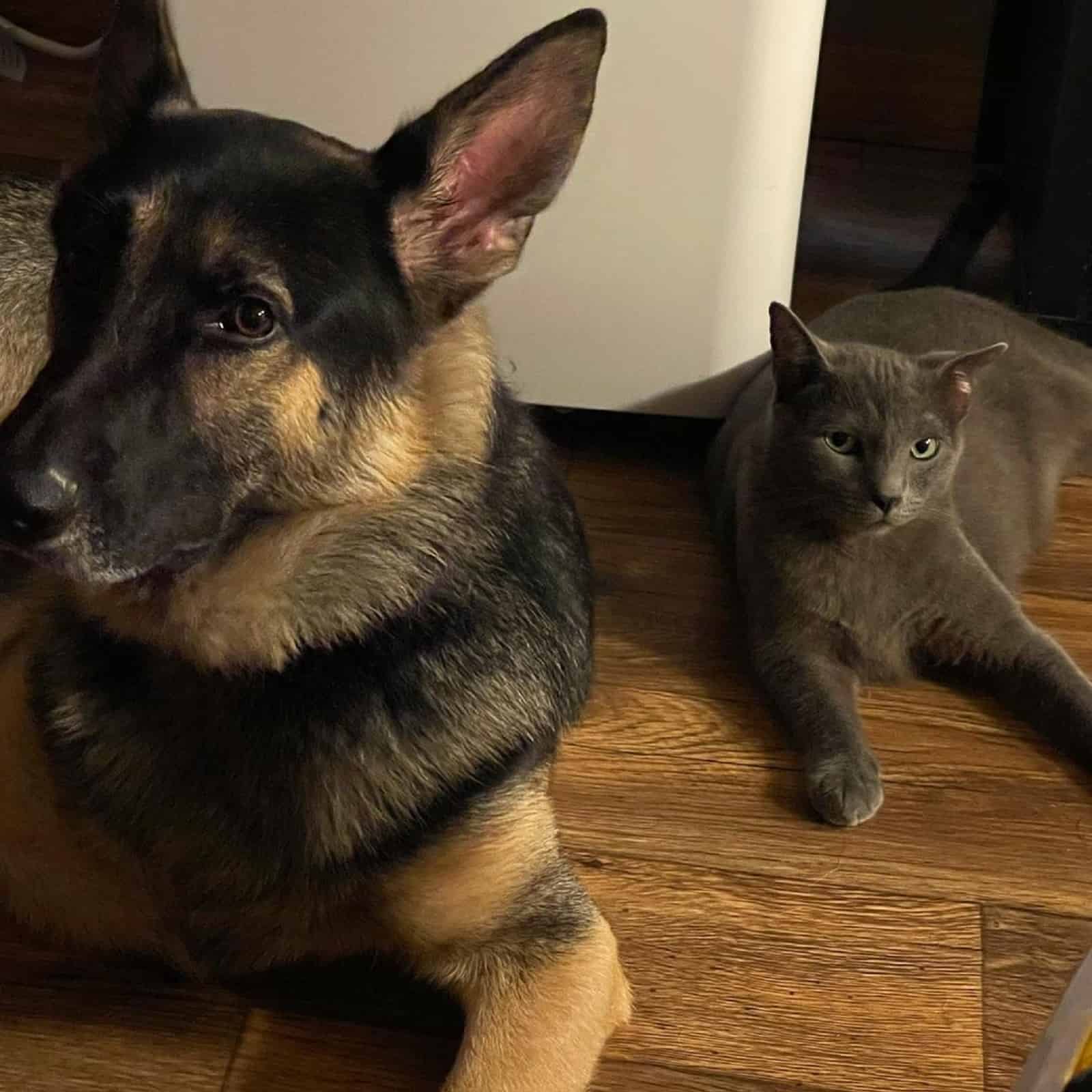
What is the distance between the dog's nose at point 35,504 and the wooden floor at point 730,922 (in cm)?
70

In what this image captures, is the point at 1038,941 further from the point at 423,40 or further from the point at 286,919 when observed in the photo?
the point at 423,40

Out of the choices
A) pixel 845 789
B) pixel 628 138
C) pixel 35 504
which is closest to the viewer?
pixel 35 504

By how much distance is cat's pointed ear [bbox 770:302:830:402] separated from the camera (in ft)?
6.61

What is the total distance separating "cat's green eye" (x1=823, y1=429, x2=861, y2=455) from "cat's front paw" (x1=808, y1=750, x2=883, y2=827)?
44 centimetres

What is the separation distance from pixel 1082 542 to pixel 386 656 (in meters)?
1.42

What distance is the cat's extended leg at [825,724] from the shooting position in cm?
192

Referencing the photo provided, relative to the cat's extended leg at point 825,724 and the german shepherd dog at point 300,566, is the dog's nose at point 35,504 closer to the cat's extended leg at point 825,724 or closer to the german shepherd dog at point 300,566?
the german shepherd dog at point 300,566

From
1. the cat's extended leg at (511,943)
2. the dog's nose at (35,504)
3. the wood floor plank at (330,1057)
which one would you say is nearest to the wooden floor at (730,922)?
the wood floor plank at (330,1057)

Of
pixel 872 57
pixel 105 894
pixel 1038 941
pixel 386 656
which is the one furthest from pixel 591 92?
pixel 872 57

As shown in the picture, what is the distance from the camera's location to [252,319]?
4.36ft

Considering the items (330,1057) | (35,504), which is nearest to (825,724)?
(330,1057)

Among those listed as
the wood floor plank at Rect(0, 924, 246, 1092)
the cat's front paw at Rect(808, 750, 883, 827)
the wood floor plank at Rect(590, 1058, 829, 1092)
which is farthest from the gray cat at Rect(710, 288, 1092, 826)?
the wood floor plank at Rect(0, 924, 246, 1092)

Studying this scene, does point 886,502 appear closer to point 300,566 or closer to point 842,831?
point 842,831

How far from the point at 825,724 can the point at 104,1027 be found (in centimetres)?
104
